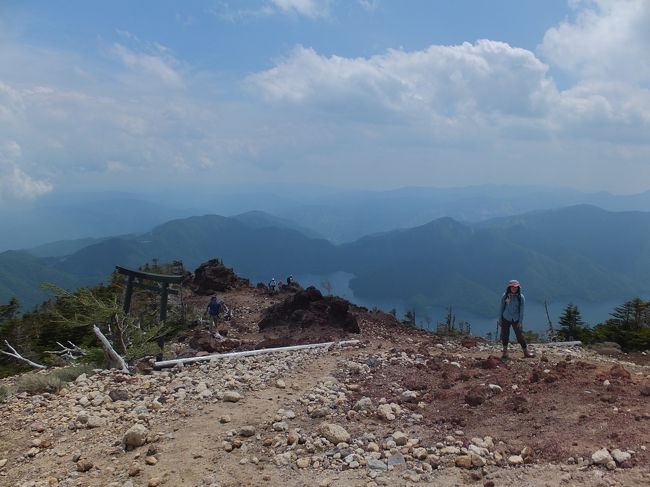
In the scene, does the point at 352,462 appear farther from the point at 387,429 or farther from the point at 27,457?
the point at 27,457

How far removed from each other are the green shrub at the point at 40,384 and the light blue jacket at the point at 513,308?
34.6 feet

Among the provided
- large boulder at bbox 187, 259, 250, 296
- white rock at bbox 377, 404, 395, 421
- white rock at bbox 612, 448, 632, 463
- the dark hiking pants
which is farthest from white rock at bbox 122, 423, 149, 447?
large boulder at bbox 187, 259, 250, 296

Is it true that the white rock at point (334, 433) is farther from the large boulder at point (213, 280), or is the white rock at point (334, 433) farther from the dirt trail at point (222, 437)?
the large boulder at point (213, 280)

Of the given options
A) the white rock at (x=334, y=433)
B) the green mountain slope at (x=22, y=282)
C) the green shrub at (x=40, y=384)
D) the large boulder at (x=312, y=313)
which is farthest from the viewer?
the green mountain slope at (x=22, y=282)

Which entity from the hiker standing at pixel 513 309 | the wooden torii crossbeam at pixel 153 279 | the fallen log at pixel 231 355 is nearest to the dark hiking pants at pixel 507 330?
the hiker standing at pixel 513 309

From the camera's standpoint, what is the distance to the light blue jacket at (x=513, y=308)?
12.2m

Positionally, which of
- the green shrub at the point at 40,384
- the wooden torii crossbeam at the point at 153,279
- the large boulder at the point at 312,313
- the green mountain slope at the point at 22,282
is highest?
the wooden torii crossbeam at the point at 153,279

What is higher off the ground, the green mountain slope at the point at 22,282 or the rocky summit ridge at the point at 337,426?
the rocky summit ridge at the point at 337,426

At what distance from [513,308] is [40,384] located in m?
11.1

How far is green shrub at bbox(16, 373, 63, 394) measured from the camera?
10.5 meters

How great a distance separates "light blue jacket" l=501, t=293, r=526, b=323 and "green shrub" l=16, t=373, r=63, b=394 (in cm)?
1056

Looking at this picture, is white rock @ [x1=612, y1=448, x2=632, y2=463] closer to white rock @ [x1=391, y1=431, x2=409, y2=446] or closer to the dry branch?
white rock @ [x1=391, y1=431, x2=409, y2=446]

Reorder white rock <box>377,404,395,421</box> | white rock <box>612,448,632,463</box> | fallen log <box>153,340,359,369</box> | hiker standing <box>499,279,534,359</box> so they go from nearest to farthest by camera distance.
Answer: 1. white rock <box>612,448,632,463</box>
2. white rock <box>377,404,395,421</box>
3. fallen log <box>153,340,359,369</box>
4. hiker standing <box>499,279,534,359</box>

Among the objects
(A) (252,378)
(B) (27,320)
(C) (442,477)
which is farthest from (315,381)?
(B) (27,320)
